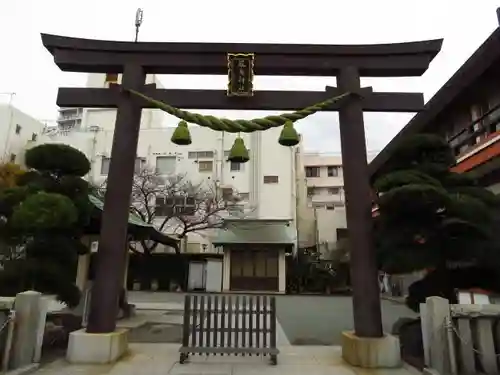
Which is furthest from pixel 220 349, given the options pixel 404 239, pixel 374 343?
pixel 404 239

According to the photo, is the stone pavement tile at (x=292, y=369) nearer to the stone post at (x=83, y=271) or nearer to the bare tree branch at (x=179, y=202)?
the stone post at (x=83, y=271)

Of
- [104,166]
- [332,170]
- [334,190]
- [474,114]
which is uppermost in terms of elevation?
[332,170]

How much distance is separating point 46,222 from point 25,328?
162 cm

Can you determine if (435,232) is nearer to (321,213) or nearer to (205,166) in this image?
(205,166)

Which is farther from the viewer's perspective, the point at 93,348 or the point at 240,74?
the point at 240,74

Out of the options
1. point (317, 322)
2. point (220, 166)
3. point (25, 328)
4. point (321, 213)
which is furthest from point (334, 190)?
point (25, 328)

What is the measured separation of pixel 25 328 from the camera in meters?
5.70

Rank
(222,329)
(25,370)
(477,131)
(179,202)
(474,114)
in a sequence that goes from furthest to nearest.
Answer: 1. (179,202)
2. (474,114)
3. (477,131)
4. (222,329)
5. (25,370)

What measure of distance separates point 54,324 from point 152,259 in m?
20.3

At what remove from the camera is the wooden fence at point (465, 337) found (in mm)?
5395

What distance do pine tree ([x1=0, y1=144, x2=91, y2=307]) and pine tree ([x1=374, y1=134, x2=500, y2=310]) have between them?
17.9 feet

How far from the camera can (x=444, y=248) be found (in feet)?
21.8

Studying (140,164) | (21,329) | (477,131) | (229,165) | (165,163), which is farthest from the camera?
(229,165)

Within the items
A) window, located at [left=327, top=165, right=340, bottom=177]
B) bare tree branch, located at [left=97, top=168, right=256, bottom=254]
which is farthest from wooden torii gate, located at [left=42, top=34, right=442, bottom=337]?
window, located at [left=327, top=165, right=340, bottom=177]
